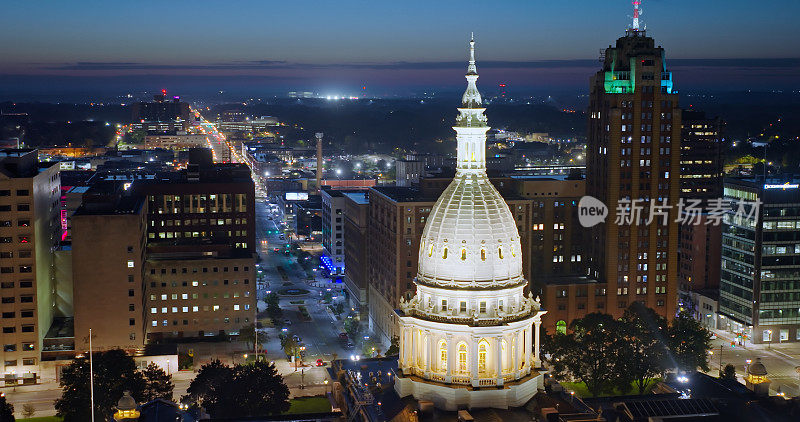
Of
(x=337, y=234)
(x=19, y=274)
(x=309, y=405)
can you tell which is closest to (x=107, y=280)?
(x=19, y=274)

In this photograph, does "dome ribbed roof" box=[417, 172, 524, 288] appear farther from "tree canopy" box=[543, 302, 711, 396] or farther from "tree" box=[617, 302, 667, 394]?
"tree" box=[617, 302, 667, 394]

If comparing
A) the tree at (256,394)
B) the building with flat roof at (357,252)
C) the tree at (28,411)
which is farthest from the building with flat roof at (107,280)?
the building with flat roof at (357,252)

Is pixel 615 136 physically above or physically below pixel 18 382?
above

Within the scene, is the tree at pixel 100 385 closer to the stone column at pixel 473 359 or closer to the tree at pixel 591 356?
the stone column at pixel 473 359

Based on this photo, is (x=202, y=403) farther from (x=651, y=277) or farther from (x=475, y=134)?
(x=651, y=277)

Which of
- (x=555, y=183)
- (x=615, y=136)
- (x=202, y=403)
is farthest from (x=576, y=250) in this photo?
(x=202, y=403)

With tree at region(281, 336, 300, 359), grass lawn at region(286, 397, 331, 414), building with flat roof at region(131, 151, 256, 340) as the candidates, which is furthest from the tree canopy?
building with flat roof at region(131, 151, 256, 340)
